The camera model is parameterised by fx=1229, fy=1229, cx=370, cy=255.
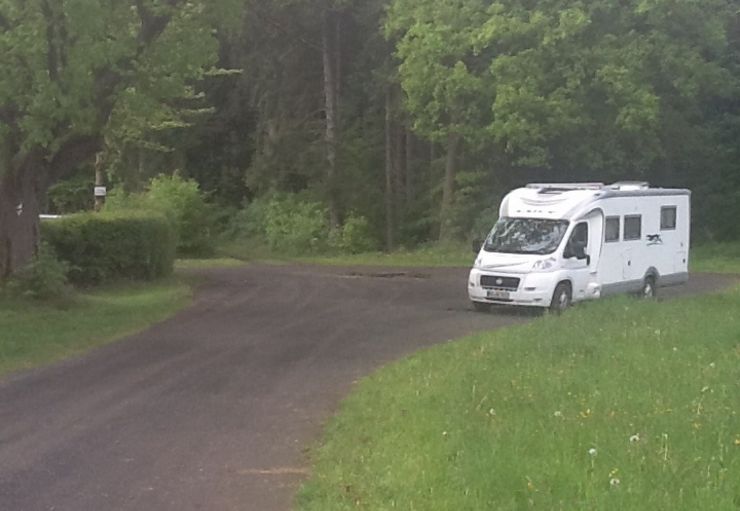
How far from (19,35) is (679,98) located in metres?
29.0

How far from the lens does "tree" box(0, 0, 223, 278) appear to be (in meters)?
20.0

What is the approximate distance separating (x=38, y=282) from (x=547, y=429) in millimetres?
15290

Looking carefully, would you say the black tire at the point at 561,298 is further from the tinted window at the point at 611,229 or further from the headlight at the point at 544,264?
the tinted window at the point at 611,229

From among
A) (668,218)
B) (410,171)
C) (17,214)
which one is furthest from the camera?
(410,171)

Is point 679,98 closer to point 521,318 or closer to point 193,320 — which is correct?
point 521,318

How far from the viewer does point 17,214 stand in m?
23.4

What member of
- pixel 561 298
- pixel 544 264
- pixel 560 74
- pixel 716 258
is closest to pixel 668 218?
pixel 561 298

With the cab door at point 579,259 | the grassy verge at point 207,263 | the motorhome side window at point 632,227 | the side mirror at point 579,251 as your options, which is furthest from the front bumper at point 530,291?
the grassy verge at point 207,263

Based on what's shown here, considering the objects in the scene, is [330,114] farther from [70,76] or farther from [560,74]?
[70,76]

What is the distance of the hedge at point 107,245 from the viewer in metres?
28.4

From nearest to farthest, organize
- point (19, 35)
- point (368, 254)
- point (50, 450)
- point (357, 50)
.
Answer: point (50, 450) < point (19, 35) < point (368, 254) < point (357, 50)

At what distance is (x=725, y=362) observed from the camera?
13008 millimetres

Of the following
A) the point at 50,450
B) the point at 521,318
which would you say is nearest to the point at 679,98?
the point at 521,318

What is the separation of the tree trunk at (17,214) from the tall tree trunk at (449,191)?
23.3 m
